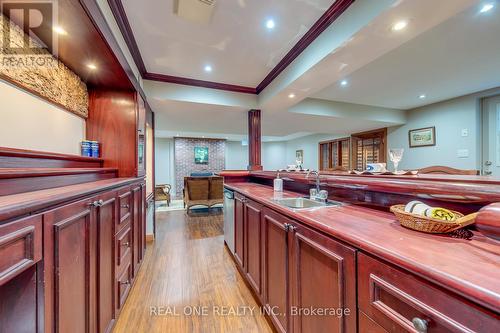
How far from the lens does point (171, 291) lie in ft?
6.18

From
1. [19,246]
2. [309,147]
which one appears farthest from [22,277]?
[309,147]

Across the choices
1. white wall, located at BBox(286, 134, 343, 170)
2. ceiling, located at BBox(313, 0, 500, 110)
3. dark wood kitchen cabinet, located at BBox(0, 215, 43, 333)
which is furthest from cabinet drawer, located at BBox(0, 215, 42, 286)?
white wall, located at BBox(286, 134, 343, 170)

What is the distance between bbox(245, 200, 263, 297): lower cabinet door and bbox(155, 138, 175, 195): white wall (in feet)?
22.4

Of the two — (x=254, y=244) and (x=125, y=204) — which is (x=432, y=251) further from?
(x=125, y=204)

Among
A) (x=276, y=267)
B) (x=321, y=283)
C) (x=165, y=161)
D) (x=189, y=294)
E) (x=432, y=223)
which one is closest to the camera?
(x=432, y=223)

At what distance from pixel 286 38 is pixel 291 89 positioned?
26.5 inches

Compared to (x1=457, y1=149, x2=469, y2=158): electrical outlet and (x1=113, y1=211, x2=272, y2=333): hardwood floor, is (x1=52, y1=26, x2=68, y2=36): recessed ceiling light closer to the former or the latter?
(x1=113, y1=211, x2=272, y2=333): hardwood floor

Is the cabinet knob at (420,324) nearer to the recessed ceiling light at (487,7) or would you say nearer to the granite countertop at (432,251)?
the granite countertop at (432,251)

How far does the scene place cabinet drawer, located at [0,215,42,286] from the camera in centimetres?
57

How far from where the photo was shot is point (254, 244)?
167 cm

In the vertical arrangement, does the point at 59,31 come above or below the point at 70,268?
above

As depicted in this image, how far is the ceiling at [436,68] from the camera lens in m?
1.95

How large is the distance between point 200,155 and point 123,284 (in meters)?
6.72

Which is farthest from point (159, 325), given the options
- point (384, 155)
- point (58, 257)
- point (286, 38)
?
point (384, 155)
